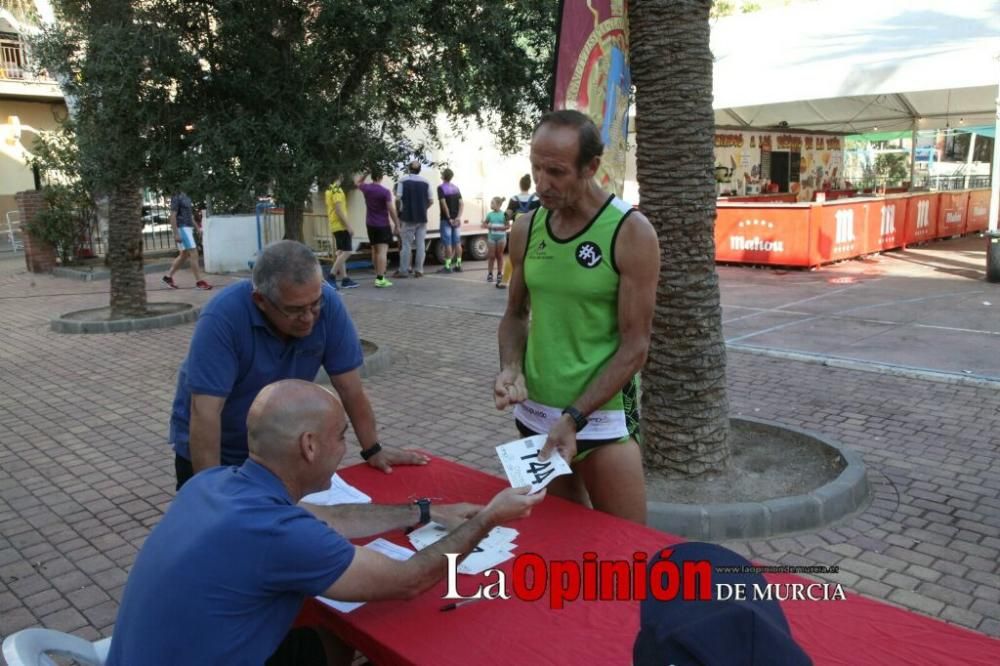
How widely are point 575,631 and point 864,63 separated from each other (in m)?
15.2

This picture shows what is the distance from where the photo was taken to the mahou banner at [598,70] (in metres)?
4.30

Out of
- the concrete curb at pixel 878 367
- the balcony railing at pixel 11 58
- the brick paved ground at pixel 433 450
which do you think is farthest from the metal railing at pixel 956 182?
the balcony railing at pixel 11 58

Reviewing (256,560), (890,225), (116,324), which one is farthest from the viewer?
(890,225)

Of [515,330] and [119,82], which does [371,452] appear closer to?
[515,330]

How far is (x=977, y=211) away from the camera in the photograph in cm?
2061

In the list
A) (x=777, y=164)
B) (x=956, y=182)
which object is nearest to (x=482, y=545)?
(x=777, y=164)

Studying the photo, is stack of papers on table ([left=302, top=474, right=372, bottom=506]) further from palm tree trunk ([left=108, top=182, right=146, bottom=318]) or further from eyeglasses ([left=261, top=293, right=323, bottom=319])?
palm tree trunk ([left=108, top=182, right=146, bottom=318])

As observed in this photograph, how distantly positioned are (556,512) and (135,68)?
19.6 feet

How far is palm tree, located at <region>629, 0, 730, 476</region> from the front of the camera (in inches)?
178

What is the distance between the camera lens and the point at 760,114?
20906 mm

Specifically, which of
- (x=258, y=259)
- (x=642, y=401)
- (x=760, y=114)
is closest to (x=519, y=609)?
(x=258, y=259)

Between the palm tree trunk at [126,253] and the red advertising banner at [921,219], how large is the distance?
1504cm

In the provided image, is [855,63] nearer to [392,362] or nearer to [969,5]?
[969,5]

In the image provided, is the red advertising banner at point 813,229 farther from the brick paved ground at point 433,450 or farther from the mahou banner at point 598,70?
the mahou banner at point 598,70
